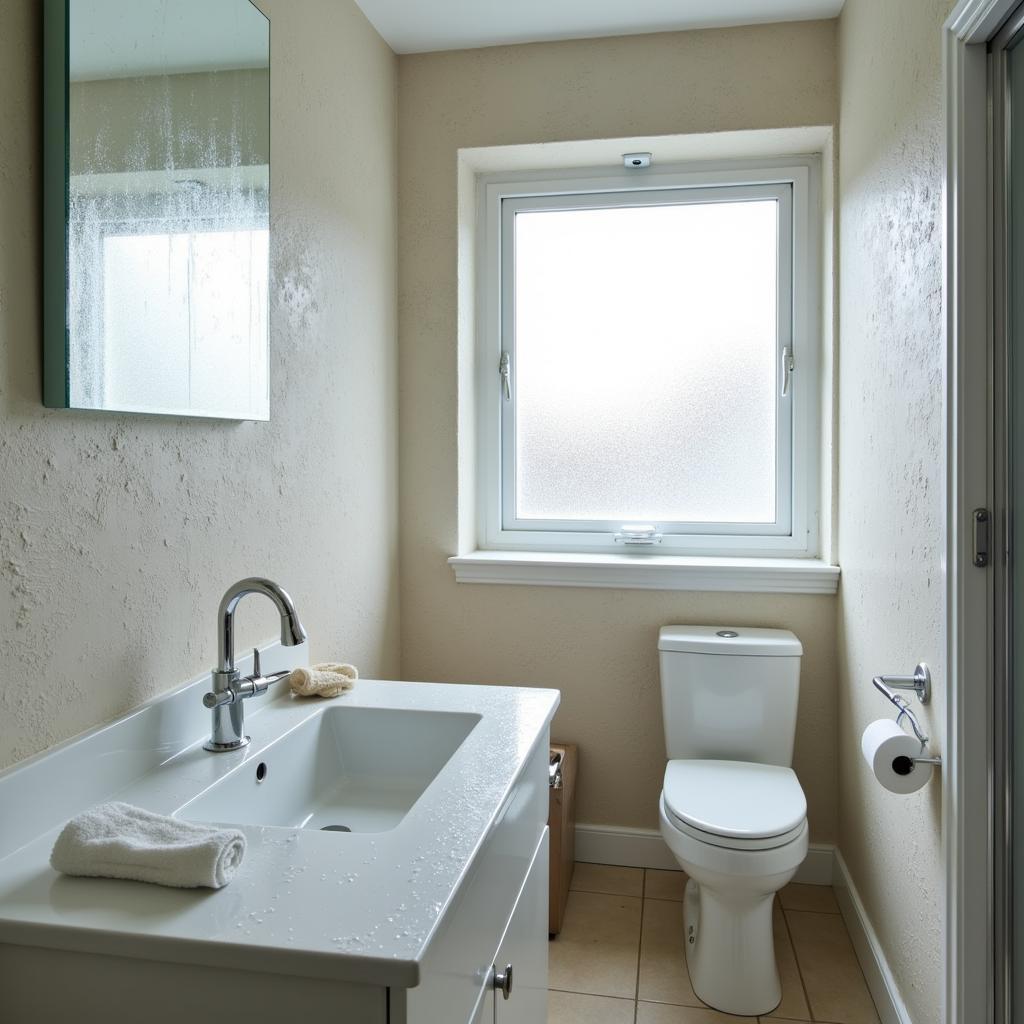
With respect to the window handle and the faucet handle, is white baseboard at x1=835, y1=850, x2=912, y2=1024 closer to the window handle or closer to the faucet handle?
the window handle

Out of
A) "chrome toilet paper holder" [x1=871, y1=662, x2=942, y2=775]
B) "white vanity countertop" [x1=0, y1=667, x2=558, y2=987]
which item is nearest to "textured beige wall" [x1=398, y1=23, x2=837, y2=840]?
"chrome toilet paper holder" [x1=871, y1=662, x2=942, y2=775]

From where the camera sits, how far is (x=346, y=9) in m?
2.29

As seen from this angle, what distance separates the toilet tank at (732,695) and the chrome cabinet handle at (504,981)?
4.02 feet

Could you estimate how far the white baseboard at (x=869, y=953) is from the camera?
193 centimetres

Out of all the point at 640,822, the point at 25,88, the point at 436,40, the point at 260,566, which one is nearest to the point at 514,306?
the point at 436,40

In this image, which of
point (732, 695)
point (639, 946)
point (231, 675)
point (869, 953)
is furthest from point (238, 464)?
point (869, 953)

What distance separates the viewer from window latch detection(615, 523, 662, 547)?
2.73 metres

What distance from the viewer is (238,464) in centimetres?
172

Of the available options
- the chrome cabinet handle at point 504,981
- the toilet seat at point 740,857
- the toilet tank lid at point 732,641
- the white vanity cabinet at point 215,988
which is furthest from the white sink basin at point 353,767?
the toilet tank lid at point 732,641

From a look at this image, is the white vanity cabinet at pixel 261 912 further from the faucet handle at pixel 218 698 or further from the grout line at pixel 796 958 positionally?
the grout line at pixel 796 958

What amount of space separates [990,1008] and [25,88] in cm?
204

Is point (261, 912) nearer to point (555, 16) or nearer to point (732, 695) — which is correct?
point (732, 695)

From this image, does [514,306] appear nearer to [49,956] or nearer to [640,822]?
[640,822]

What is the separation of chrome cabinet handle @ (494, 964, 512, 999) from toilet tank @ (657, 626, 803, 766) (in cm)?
123
